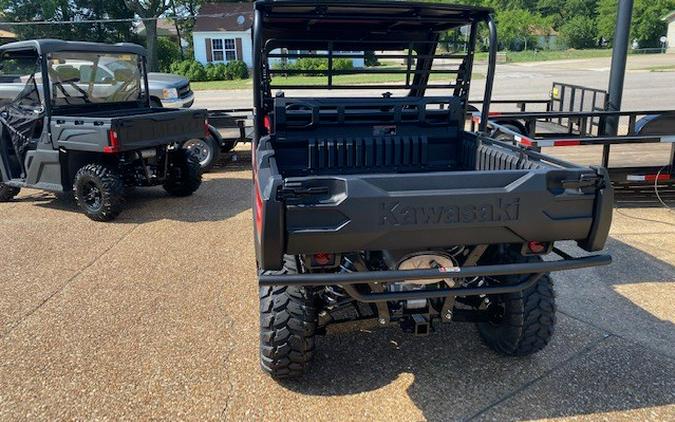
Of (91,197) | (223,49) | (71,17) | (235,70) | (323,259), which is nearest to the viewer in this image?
(323,259)

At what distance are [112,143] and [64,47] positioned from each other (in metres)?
1.50

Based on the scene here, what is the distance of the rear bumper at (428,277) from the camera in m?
2.61

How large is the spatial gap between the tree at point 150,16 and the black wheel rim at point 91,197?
2918 cm

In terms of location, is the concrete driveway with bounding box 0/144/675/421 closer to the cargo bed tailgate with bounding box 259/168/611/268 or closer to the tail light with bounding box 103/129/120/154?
the cargo bed tailgate with bounding box 259/168/611/268

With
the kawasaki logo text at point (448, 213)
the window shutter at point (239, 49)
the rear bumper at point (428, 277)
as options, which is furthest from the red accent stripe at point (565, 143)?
the window shutter at point (239, 49)

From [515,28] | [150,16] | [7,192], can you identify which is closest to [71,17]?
[150,16]

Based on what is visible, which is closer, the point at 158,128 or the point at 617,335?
the point at 617,335

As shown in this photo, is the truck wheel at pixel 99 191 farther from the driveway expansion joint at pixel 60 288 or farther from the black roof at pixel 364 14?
the black roof at pixel 364 14

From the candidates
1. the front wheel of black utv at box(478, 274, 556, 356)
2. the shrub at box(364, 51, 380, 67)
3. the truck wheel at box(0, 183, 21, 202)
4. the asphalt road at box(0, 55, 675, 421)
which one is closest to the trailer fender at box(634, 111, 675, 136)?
the asphalt road at box(0, 55, 675, 421)

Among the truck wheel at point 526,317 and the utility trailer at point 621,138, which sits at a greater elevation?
the utility trailer at point 621,138

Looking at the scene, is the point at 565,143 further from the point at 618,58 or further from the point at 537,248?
the point at 537,248

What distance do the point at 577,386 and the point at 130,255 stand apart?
160 inches

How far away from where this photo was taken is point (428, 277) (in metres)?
2.65

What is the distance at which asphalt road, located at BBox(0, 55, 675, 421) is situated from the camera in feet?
9.91
